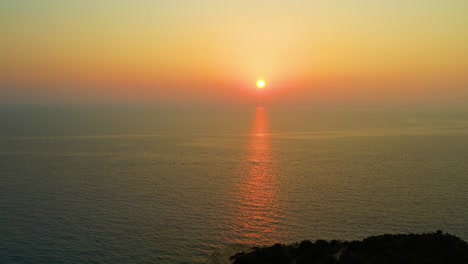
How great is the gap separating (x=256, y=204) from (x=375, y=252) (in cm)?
3206

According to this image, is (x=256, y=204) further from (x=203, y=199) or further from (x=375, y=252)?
(x=375, y=252)

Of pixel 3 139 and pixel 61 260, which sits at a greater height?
pixel 3 139

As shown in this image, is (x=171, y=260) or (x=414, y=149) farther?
(x=414, y=149)

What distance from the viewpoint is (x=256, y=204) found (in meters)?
76.1

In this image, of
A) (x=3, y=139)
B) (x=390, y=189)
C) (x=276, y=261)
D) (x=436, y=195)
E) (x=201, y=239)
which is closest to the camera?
(x=276, y=261)

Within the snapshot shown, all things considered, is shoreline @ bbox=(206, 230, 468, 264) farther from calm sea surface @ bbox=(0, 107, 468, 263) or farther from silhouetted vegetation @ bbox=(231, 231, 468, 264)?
calm sea surface @ bbox=(0, 107, 468, 263)

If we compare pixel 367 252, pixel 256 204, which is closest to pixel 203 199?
pixel 256 204

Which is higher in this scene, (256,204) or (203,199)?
(203,199)

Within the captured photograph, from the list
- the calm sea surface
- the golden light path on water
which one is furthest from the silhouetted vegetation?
the golden light path on water

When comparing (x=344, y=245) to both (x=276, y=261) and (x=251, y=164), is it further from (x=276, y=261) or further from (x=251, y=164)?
(x=251, y=164)

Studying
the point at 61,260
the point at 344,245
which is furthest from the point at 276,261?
the point at 61,260

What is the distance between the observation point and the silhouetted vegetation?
44250mm

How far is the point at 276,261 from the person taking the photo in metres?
47.3

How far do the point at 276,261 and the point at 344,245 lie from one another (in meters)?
9.88
